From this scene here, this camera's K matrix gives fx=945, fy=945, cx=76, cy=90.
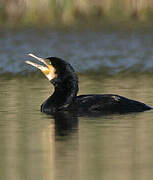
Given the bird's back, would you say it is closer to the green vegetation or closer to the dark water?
the dark water

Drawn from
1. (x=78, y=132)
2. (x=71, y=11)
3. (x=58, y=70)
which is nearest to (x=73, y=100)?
(x=58, y=70)

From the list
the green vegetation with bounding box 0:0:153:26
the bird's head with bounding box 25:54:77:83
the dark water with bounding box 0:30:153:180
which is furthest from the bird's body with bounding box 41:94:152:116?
the green vegetation with bounding box 0:0:153:26

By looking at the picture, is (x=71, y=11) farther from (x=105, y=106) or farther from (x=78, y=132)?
(x=78, y=132)

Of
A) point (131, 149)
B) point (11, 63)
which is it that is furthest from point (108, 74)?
point (131, 149)

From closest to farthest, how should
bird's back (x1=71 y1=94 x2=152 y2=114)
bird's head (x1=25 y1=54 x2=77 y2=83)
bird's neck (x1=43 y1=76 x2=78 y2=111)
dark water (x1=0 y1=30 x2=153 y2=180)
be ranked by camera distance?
dark water (x1=0 y1=30 x2=153 y2=180)
bird's back (x1=71 y1=94 x2=152 y2=114)
bird's neck (x1=43 y1=76 x2=78 y2=111)
bird's head (x1=25 y1=54 x2=77 y2=83)

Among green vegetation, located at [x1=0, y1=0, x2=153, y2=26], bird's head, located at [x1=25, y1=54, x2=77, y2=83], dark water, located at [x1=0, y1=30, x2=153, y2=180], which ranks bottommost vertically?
dark water, located at [x1=0, y1=30, x2=153, y2=180]

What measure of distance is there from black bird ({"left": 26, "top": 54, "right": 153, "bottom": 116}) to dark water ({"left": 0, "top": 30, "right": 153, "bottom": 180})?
0.25m

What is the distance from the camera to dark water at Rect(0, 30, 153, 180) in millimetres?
8812

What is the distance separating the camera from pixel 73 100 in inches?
518

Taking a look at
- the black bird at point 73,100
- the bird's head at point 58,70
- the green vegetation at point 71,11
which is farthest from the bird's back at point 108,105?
the green vegetation at point 71,11

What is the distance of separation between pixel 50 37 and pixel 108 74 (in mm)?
9010

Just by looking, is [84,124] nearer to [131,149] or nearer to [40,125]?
[40,125]

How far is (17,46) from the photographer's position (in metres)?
25.5

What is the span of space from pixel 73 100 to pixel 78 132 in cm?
212
